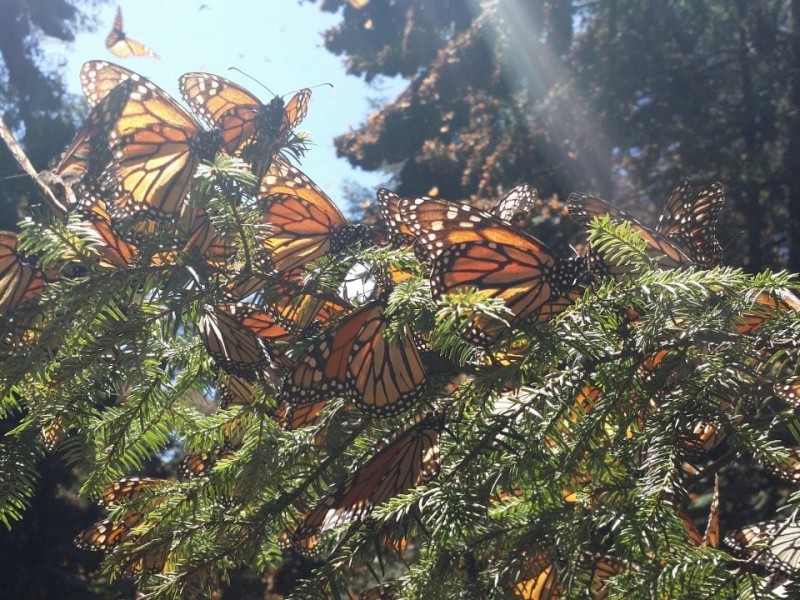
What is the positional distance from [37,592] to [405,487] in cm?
548

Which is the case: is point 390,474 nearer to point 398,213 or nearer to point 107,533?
point 398,213

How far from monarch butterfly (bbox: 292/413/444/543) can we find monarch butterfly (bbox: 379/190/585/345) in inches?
5.9

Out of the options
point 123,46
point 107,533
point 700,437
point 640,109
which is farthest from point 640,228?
point 640,109

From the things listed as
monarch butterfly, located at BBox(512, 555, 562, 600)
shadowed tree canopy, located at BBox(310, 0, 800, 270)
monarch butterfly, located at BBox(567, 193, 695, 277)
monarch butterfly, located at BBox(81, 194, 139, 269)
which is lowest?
monarch butterfly, located at BBox(512, 555, 562, 600)

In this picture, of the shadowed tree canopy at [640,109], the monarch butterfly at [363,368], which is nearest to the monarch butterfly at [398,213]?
the monarch butterfly at [363,368]

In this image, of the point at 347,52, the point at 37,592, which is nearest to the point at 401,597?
the point at 37,592

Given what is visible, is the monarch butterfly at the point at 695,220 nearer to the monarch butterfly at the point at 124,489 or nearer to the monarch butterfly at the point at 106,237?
the monarch butterfly at the point at 106,237

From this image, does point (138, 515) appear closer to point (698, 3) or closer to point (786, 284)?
point (786, 284)

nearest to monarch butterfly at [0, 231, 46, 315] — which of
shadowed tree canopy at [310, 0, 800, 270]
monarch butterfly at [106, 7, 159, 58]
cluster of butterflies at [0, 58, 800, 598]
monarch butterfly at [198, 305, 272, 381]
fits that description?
cluster of butterflies at [0, 58, 800, 598]

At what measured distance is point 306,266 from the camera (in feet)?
3.38

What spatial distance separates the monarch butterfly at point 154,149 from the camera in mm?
977

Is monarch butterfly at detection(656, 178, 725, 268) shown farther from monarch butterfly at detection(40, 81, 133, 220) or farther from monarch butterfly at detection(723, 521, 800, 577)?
monarch butterfly at detection(40, 81, 133, 220)

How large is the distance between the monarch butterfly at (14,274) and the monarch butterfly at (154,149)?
169 millimetres

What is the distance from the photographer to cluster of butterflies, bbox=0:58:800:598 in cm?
88
